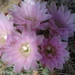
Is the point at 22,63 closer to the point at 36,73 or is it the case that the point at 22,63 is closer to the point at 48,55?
the point at 48,55

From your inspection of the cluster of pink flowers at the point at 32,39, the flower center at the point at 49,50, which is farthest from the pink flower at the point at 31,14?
the flower center at the point at 49,50

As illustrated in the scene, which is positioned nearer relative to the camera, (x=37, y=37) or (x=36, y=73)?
(x=37, y=37)

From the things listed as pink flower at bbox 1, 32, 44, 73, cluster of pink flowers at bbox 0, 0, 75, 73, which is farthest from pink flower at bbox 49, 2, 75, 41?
pink flower at bbox 1, 32, 44, 73

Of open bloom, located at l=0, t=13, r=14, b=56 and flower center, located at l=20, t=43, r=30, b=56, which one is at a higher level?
open bloom, located at l=0, t=13, r=14, b=56

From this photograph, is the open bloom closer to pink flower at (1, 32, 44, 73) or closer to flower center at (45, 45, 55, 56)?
A: pink flower at (1, 32, 44, 73)

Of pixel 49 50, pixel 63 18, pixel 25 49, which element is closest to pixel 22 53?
pixel 25 49

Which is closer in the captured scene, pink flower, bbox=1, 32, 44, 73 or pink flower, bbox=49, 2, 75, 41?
pink flower, bbox=1, 32, 44, 73

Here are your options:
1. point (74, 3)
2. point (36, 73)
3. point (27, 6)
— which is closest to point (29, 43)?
point (27, 6)

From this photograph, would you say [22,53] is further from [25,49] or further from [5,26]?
[5,26]
